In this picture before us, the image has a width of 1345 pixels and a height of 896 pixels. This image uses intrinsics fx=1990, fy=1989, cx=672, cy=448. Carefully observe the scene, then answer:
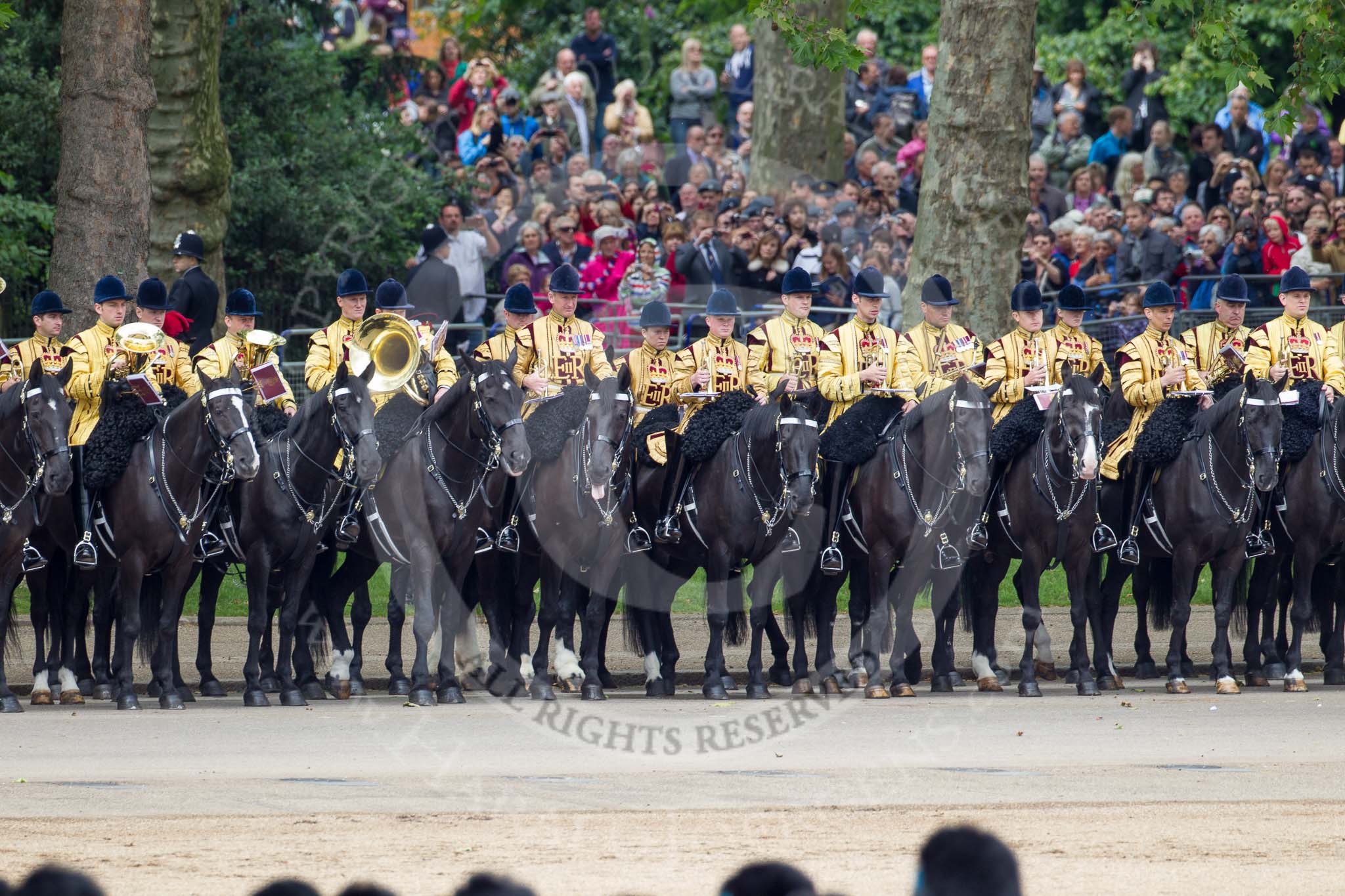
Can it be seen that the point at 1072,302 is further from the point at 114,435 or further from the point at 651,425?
the point at 114,435

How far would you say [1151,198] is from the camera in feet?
65.2

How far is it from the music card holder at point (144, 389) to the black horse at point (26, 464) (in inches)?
15.3

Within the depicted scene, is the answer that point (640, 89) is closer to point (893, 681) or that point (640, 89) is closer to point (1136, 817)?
point (893, 681)

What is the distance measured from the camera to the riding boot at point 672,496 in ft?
43.4

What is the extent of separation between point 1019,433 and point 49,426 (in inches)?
247

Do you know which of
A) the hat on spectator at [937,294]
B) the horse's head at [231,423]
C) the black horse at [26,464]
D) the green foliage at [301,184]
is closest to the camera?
the horse's head at [231,423]

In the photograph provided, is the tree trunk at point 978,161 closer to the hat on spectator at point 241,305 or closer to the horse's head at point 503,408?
the horse's head at point 503,408

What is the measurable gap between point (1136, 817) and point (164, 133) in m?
11.6

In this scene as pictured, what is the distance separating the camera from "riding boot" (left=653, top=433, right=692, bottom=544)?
13234mm

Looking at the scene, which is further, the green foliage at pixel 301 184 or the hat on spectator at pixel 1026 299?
the green foliage at pixel 301 184

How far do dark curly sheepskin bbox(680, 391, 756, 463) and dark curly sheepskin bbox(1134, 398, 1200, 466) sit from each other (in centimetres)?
285

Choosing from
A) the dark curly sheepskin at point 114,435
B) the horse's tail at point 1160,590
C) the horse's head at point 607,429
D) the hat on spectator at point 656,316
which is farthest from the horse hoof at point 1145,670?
the dark curly sheepskin at point 114,435

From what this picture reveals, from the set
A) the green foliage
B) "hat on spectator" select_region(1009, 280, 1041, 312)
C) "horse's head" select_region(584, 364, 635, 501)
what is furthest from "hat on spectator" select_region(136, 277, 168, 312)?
the green foliage

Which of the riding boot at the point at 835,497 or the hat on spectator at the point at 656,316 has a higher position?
the hat on spectator at the point at 656,316
